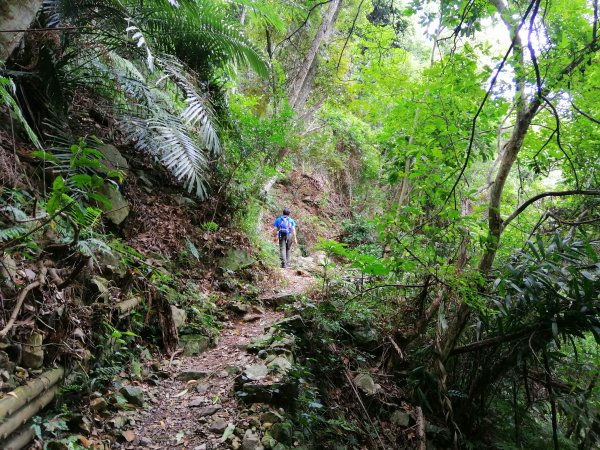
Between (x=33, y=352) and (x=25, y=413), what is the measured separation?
1.27ft

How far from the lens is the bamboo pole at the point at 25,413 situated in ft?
6.68

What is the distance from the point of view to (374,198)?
1572cm

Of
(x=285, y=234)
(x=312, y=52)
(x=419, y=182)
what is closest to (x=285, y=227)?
(x=285, y=234)

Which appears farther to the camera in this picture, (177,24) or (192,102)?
(177,24)

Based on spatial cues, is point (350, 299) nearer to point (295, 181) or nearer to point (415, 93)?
point (415, 93)

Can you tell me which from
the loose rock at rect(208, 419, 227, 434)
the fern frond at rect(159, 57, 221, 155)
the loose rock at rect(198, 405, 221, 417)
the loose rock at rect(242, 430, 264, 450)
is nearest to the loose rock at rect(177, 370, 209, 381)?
the loose rock at rect(198, 405, 221, 417)

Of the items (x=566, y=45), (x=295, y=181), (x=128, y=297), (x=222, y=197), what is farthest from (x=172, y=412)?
(x=295, y=181)

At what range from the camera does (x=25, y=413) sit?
2225 mm

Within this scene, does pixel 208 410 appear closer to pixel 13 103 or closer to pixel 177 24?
pixel 13 103

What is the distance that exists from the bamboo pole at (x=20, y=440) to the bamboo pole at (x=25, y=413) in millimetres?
40

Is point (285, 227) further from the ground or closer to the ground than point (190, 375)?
further from the ground

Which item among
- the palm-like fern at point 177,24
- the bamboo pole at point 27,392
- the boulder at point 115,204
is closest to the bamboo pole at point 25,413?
the bamboo pole at point 27,392

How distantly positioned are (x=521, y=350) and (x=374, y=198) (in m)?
11.9

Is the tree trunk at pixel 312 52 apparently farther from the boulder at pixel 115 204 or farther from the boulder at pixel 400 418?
the boulder at pixel 400 418
